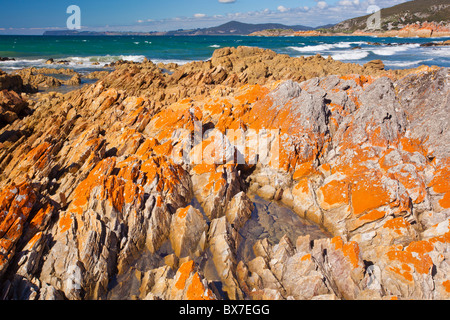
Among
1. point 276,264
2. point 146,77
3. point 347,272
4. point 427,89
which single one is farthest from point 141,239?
point 146,77

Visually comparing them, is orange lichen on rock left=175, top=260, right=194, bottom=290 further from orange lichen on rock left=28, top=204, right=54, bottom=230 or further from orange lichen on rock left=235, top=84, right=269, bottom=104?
orange lichen on rock left=235, top=84, right=269, bottom=104

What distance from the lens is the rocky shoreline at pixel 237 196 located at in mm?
7258

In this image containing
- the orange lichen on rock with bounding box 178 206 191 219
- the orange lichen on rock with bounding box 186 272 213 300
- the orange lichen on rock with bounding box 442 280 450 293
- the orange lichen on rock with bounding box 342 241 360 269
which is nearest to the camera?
the orange lichen on rock with bounding box 186 272 213 300

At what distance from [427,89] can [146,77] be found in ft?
89.4

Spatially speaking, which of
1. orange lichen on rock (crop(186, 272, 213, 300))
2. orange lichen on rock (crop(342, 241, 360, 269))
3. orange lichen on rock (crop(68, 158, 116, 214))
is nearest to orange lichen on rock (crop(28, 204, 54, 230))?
orange lichen on rock (crop(68, 158, 116, 214))

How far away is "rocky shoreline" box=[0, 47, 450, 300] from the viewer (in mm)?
7258

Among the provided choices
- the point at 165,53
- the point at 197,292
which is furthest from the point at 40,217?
the point at 165,53

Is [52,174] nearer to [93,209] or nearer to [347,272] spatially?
[93,209]

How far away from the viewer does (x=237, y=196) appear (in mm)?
10641

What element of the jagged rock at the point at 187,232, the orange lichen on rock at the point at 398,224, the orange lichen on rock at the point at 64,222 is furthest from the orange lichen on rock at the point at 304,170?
the orange lichen on rock at the point at 64,222

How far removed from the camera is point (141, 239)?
345 inches

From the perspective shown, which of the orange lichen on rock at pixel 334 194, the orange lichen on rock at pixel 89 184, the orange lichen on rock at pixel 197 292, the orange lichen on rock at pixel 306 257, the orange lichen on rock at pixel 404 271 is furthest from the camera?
the orange lichen on rock at pixel 334 194

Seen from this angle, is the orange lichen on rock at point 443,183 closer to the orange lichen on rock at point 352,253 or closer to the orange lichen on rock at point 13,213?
the orange lichen on rock at point 352,253
